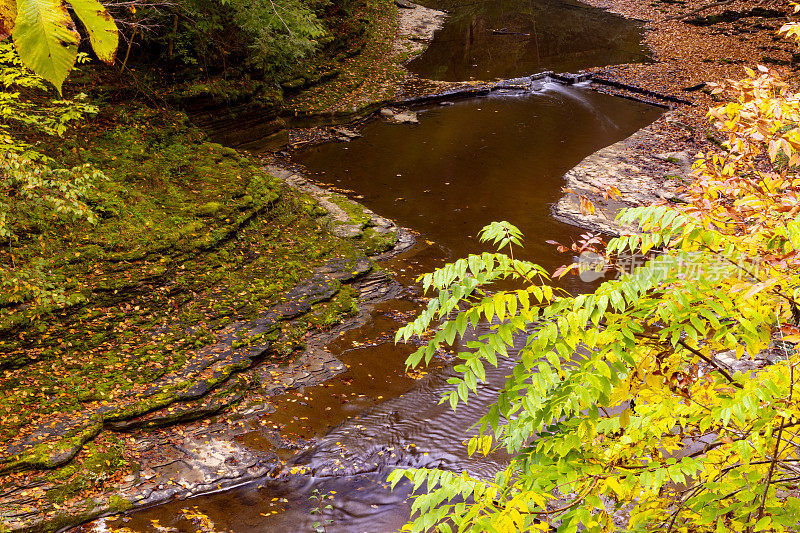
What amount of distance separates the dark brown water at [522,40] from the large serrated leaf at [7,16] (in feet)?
68.9

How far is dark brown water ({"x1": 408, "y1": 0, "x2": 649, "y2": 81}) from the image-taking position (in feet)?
73.4

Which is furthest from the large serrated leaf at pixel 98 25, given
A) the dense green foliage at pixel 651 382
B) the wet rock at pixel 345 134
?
the wet rock at pixel 345 134

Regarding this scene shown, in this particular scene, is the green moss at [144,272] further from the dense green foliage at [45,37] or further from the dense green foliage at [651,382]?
the dense green foliage at [45,37]

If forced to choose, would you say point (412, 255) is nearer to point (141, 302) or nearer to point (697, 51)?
point (141, 302)

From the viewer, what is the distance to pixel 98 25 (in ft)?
3.18

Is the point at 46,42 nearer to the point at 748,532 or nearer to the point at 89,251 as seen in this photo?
the point at 748,532

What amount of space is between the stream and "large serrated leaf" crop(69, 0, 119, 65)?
17.5 feet

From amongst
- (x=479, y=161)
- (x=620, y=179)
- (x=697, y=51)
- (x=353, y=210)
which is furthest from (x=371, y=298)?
(x=697, y=51)

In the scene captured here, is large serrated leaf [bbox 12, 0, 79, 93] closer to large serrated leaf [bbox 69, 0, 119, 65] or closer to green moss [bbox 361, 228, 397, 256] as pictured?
large serrated leaf [bbox 69, 0, 119, 65]

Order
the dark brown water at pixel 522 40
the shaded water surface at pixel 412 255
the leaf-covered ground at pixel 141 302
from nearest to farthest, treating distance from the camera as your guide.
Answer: the shaded water surface at pixel 412 255 < the leaf-covered ground at pixel 141 302 < the dark brown water at pixel 522 40

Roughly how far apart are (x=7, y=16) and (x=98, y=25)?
199mm

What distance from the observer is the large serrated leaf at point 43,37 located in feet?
2.85

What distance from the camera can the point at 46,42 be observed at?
34.4 inches

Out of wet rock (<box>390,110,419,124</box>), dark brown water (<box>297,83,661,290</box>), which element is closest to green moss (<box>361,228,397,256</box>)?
dark brown water (<box>297,83,661,290</box>)
